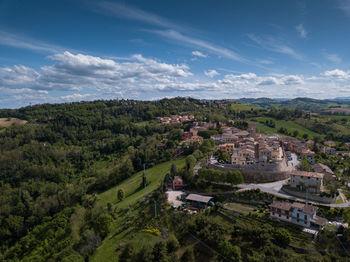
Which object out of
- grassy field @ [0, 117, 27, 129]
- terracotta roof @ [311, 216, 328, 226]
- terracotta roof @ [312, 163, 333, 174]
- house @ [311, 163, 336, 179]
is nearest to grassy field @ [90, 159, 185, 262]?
terracotta roof @ [311, 216, 328, 226]

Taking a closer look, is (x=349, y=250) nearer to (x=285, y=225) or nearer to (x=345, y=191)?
(x=285, y=225)

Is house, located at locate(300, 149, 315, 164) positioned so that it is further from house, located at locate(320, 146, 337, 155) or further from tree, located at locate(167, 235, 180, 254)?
tree, located at locate(167, 235, 180, 254)

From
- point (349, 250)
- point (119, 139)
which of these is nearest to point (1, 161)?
point (119, 139)

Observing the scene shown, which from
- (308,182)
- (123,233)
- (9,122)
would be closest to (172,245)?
(123,233)

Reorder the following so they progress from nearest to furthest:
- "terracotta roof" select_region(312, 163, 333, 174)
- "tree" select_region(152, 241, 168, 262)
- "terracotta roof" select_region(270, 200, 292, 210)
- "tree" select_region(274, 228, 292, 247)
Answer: "tree" select_region(152, 241, 168, 262) < "tree" select_region(274, 228, 292, 247) < "terracotta roof" select_region(270, 200, 292, 210) < "terracotta roof" select_region(312, 163, 333, 174)

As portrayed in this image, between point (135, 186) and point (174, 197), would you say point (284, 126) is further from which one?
point (174, 197)

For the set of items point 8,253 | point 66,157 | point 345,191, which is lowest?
point 8,253

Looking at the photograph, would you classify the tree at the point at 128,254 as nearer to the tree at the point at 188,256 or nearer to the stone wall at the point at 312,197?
the tree at the point at 188,256
